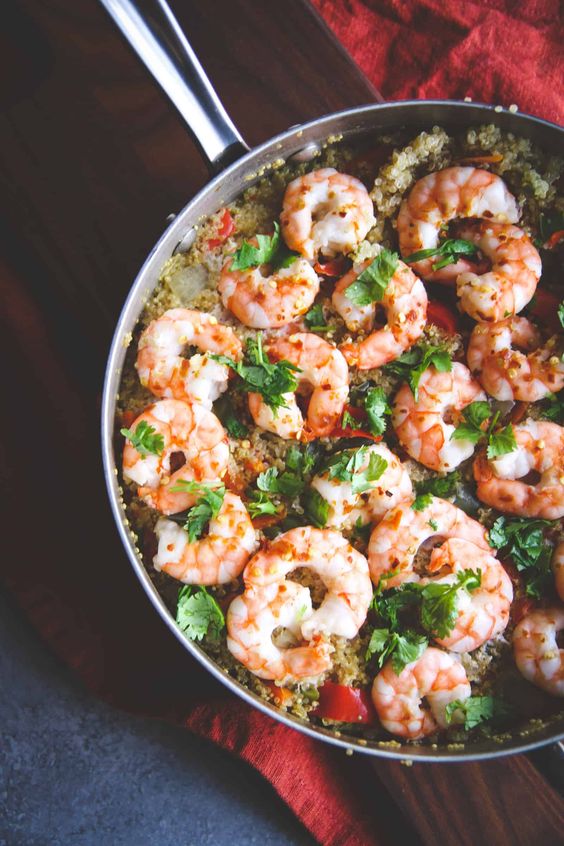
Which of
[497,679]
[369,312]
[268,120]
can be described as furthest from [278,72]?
[497,679]

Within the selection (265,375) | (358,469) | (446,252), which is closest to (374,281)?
(446,252)

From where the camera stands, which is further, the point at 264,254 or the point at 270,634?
the point at 264,254

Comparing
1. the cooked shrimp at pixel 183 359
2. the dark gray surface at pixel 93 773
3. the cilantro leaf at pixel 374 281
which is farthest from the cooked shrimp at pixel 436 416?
the dark gray surface at pixel 93 773

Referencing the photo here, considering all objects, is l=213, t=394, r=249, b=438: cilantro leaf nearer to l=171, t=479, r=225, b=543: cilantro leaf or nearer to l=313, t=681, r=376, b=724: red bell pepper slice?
l=171, t=479, r=225, b=543: cilantro leaf

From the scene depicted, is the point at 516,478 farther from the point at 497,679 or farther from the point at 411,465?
the point at 497,679

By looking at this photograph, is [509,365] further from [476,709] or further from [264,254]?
[476,709]

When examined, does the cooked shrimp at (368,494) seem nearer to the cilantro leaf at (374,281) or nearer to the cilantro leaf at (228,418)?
the cilantro leaf at (228,418)

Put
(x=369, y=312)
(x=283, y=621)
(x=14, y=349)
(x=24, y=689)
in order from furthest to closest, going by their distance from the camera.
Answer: (x=24, y=689)
(x=14, y=349)
(x=369, y=312)
(x=283, y=621)
